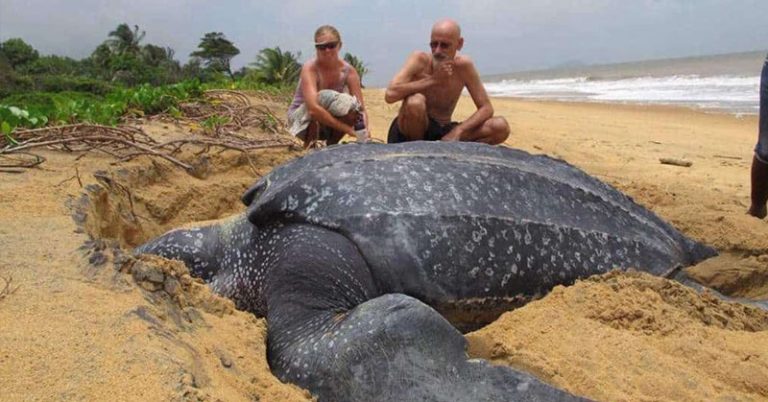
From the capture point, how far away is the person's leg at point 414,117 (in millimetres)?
3408

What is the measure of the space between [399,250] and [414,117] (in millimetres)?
1729

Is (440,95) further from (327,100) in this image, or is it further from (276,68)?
(276,68)

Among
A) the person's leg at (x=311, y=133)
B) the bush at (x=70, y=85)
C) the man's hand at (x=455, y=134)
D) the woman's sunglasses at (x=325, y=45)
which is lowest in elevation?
the man's hand at (x=455, y=134)

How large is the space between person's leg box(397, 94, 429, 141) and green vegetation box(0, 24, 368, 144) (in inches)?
49.7

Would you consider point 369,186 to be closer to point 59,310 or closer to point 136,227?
point 59,310

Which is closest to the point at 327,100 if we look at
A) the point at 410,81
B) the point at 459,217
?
the point at 410,81

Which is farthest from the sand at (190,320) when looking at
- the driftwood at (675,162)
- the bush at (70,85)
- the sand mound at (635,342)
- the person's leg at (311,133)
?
the bush at (70,85)

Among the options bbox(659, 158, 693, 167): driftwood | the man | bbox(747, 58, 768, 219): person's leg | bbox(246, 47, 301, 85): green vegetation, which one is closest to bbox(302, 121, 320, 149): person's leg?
the man

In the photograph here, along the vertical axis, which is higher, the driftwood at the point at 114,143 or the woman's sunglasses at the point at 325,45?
the woman's sunglasses at the point at 325,45

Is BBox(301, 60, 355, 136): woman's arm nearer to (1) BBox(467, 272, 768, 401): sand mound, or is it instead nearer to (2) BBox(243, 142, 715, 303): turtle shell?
(2) BBox(243, 142, 715, 303): turtle shell

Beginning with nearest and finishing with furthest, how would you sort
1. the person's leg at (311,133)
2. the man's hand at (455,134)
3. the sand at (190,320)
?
1. the sand at (190,320)
2. the man's hand at (455,134)
3. the person's leg at (311,133)

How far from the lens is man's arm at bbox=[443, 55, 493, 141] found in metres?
3.41

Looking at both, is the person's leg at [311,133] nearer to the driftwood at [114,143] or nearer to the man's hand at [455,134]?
the driftwood at [114,143]

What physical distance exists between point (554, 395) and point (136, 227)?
203cm
